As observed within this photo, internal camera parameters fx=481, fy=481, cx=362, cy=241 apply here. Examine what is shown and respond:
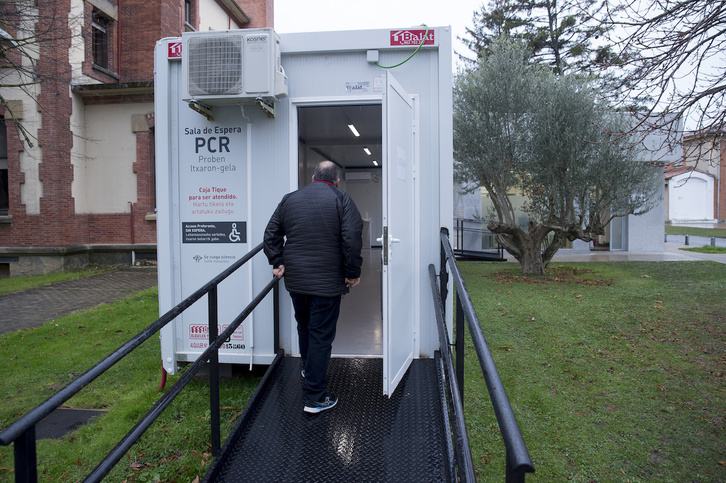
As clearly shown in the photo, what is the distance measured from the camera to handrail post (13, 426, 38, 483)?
1.53 m

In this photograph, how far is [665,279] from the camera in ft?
35.5

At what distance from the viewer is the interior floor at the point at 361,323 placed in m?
4.53

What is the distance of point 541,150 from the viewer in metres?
10.9

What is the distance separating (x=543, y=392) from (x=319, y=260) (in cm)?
262

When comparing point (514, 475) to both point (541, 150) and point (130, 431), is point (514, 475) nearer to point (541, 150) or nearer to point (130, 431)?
point (130, 431)

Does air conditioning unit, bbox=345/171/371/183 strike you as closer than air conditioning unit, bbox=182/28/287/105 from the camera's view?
No

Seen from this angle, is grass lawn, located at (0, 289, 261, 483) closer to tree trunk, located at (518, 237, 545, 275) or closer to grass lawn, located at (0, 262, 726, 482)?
grass lawn, located at (0, 262, 726, 482)

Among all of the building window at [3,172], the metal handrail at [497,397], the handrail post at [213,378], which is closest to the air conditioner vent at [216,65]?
the handrail post at [213,378]

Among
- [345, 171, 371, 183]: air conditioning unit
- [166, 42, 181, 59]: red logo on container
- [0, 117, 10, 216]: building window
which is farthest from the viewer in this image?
[345, 171, 371, 183]: air conditioning unit

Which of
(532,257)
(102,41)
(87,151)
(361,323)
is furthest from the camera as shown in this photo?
(102,41)

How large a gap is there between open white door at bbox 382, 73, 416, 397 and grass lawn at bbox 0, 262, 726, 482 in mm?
891

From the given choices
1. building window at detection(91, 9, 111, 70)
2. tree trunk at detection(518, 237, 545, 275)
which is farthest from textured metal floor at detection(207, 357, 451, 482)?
building window at detection(91, 9, 111, 70)

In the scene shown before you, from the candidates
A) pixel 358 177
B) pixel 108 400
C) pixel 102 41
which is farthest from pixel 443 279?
pixel 102 41

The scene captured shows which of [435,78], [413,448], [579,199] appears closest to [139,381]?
[413,448]
